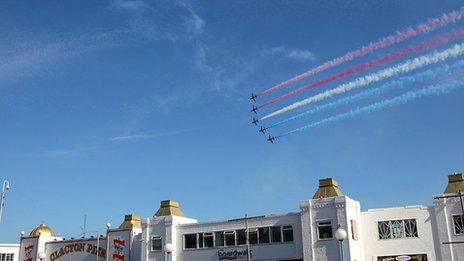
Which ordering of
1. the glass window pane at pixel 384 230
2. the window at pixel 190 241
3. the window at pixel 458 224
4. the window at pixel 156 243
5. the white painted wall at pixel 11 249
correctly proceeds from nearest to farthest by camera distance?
the window at pixel 458 224
the glass window pane at pixel 384 230
the window at pixel 190 241
the window at pixel 156 243
the white painted wall at pixel 11 249

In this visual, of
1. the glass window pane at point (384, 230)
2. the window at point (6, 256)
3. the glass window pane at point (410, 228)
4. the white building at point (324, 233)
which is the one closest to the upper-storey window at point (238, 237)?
the white building at point (324, 233)

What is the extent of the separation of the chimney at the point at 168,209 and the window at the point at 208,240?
5.08 meters

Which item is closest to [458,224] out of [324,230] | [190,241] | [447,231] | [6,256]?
[447,231]

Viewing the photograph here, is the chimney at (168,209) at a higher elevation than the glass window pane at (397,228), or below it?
higher

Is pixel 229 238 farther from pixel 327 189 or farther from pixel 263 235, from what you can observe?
pixel 327 189

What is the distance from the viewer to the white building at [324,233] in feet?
161

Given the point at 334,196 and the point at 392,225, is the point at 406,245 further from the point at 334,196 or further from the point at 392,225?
the point at 334,196

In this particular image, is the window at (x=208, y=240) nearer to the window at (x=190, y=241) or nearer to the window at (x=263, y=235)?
the window at (x=190, y=241)

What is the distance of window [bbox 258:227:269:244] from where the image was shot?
53.4m

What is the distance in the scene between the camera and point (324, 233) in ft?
164

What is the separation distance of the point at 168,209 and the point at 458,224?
29055mm

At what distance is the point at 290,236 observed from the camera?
172ft

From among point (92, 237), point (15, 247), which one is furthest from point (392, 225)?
point (15, 247)

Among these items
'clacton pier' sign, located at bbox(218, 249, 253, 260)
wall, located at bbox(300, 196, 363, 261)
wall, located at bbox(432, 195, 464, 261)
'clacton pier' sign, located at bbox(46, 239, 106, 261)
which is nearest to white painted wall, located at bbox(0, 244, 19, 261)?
'clacton pier' sign, located at bbox(46, 239, 106, 261)
